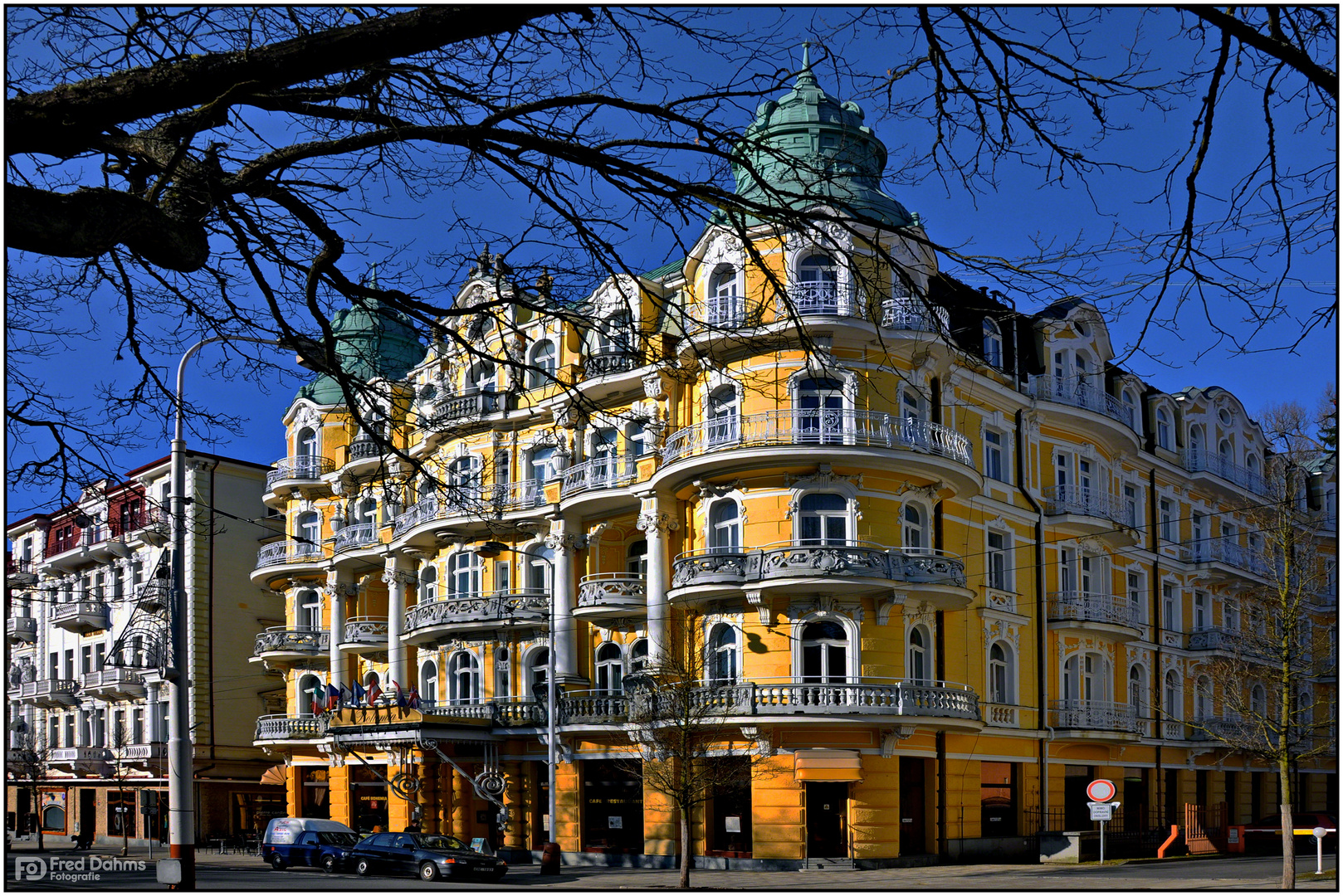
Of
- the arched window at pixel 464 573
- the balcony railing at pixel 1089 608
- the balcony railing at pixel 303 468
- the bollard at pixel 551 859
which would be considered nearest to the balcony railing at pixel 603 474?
the arched window at pixel 464 573

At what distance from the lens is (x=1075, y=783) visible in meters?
40.2

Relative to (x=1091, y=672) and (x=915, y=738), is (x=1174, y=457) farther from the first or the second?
(x=915, y=738)

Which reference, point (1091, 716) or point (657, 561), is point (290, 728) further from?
point (1091, 716)

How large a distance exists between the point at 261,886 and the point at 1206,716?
31821 millimetres

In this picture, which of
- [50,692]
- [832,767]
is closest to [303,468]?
[50,692]

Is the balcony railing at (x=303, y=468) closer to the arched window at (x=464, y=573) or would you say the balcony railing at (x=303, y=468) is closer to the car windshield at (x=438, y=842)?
the arched window at (x=464, y=573)

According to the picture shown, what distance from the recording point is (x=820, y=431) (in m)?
32.4

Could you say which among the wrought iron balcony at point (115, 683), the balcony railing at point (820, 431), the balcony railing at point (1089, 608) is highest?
the balcony railing at point (820, 431)

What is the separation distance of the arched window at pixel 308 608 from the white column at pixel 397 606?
7568mm

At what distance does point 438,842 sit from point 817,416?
1402 cm

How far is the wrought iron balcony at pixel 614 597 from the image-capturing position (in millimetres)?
37875

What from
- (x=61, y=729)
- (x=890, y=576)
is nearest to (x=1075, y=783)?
(x=890, y=576)

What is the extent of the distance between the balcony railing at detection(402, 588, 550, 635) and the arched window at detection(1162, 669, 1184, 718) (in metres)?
20.7

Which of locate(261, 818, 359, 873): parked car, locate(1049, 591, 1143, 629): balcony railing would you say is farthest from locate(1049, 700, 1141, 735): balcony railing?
locate(261, 818, 359, 873): parked car
